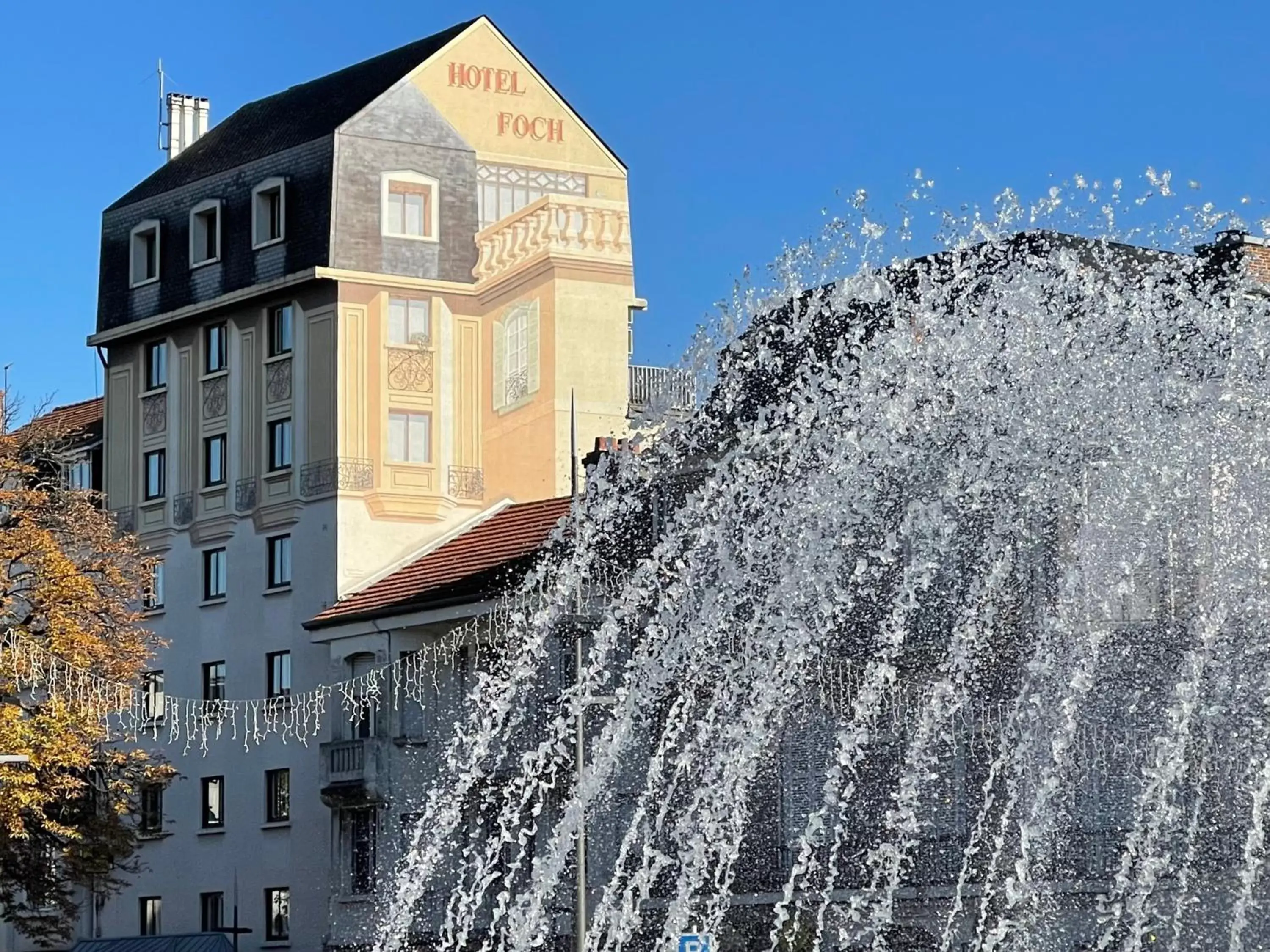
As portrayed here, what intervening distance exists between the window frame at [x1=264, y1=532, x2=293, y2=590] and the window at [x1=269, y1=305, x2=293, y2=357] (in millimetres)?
4580

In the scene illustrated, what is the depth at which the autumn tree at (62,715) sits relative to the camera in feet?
158

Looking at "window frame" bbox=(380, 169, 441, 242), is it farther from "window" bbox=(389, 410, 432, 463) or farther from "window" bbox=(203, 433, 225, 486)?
"window" bbox=(203, 433, 225, 486)

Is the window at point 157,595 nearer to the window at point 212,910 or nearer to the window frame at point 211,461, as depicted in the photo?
the window frame at point 211,461

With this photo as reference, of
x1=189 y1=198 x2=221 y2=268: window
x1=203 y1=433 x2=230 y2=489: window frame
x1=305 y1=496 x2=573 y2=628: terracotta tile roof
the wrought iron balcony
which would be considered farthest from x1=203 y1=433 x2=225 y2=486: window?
the wrought iron balcony

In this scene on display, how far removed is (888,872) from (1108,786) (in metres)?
4.37

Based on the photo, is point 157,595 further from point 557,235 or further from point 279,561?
point 557,235

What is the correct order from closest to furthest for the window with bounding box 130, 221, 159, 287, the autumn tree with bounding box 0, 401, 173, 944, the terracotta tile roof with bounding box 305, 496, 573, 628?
the autumn tree with bounding box 0, 401, 173, 944 → the terracotta tile roof with bounding box 305, 496, 573, 628 → the window with bounding box 130, 221, 159, 287

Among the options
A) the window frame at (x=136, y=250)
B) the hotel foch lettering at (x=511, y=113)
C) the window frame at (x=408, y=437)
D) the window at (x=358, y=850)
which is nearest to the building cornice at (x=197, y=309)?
the window frame at (x=136, y=250)

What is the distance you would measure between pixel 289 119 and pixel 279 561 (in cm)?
1243

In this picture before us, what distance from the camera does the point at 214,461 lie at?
64.8 m

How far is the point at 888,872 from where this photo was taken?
3897cm

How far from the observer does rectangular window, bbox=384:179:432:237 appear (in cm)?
6272

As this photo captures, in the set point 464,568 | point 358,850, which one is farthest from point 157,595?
point 464,568

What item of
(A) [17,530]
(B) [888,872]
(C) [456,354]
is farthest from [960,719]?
(C) [456,354]
